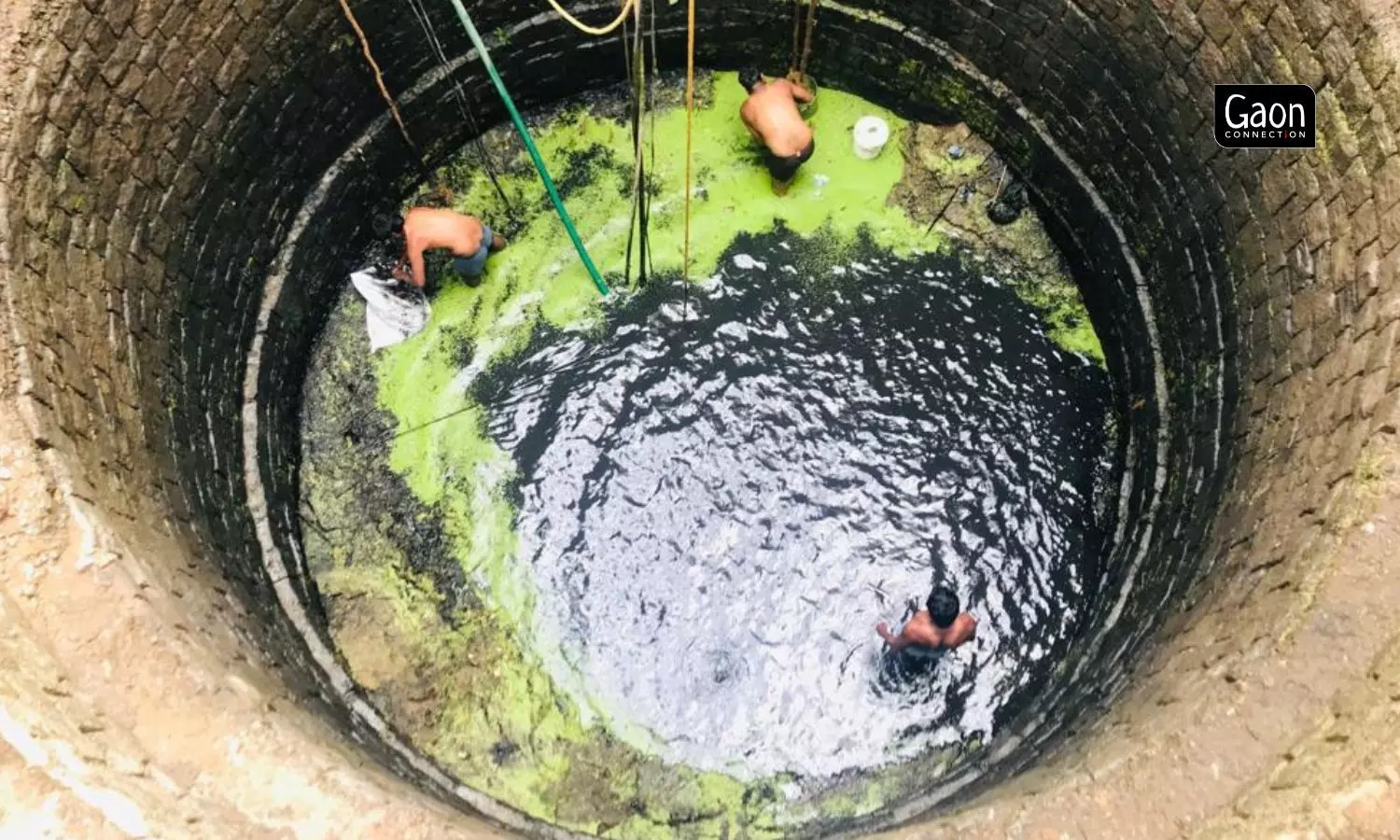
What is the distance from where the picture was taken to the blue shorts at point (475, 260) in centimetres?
437

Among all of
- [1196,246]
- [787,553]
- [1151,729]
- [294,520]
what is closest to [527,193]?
[294,520]

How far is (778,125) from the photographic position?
4480 millimetres

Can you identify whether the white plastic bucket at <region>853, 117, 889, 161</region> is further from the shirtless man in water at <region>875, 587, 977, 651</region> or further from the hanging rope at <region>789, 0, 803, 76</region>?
the shirtless man in water at <region>875, 587, 977, 651</region>

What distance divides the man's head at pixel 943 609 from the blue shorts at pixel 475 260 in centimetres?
251

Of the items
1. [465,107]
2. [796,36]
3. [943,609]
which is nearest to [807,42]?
[796,36]

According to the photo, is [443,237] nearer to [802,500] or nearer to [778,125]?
[778,125]

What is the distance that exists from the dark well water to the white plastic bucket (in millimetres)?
602

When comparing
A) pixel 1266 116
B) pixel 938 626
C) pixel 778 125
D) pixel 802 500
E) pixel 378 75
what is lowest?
pixel 938 626

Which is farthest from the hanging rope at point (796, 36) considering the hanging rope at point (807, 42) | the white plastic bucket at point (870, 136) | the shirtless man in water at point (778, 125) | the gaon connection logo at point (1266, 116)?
the gaon connection logo at point (1266, 116)

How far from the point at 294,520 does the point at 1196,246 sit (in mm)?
4062

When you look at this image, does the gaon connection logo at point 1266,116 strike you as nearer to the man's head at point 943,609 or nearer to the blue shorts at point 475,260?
the man's head at point 943,609

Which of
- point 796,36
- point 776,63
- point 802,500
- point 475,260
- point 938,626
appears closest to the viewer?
point 938,626

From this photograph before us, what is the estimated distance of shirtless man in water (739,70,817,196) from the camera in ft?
14.7

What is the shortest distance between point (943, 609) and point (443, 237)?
2646mm
